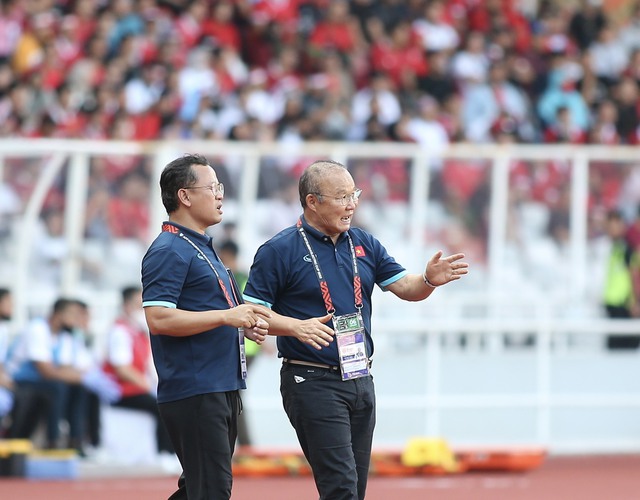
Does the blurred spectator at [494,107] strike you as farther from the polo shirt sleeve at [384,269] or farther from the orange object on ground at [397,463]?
the polo shirt sleeve at [384,269]

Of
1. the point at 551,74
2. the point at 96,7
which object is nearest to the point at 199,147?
the point at 96,7

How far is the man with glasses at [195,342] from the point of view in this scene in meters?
6.31

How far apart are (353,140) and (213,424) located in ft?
34.1

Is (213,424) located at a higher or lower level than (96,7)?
lower

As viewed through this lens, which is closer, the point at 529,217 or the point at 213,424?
the point at 213,424

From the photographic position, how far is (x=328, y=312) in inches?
270

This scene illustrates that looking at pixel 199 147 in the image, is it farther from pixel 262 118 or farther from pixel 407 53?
pixel 407 53

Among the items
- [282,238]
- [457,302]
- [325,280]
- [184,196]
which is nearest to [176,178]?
[184,196]

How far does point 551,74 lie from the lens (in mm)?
19094

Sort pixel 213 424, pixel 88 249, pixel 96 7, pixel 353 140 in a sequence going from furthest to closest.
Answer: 1. pixel 96 7
2. pixel 353 140
3. pixel 88 249
4. pixel 213 424

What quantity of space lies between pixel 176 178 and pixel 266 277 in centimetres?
68

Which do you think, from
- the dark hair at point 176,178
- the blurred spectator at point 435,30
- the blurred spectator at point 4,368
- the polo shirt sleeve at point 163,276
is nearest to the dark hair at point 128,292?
the blurred spectator at point 4,368

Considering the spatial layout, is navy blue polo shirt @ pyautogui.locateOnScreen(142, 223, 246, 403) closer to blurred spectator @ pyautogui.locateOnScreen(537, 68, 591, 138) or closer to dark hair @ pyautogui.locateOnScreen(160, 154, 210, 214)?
dark hair @ pyautogui.locateOnScreen(160, 154, 210, 214)

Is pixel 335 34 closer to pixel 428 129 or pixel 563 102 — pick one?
pixel 428 129
